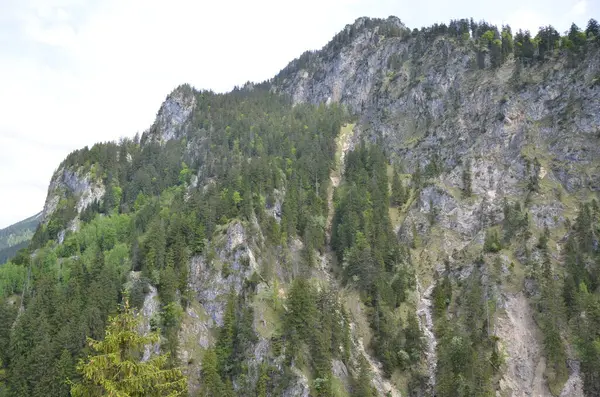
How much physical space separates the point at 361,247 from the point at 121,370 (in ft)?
318

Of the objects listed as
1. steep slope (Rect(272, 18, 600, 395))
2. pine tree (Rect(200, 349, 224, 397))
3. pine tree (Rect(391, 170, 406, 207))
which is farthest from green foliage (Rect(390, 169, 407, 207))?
pine tree (Rect(200, 349, 224, 397))

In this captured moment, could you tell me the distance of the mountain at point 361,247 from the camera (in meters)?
83.2

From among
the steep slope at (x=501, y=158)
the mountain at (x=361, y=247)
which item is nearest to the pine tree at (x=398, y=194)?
the mountain at (x=361, y=247)

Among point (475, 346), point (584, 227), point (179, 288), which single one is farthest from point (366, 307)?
point (584, 227)

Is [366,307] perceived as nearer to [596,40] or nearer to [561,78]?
[561,78]

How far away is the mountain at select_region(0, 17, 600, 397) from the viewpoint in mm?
83188

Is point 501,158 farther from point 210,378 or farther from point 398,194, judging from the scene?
point 210,378

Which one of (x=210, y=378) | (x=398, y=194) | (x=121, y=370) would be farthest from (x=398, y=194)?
(x=121, y=370)

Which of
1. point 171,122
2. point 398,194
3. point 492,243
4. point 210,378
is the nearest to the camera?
point 210,378

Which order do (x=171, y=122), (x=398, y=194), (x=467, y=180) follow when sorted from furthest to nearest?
(x=171, y=122), (x=398, y=194), (x=467, y=180)

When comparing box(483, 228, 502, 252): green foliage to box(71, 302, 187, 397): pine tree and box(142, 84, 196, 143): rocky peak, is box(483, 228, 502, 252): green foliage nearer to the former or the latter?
box(71, 302, 187, 397): pine tree

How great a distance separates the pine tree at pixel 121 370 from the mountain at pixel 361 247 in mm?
31888

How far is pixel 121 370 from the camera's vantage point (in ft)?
60.9

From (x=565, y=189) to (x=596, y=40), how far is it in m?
57.8
